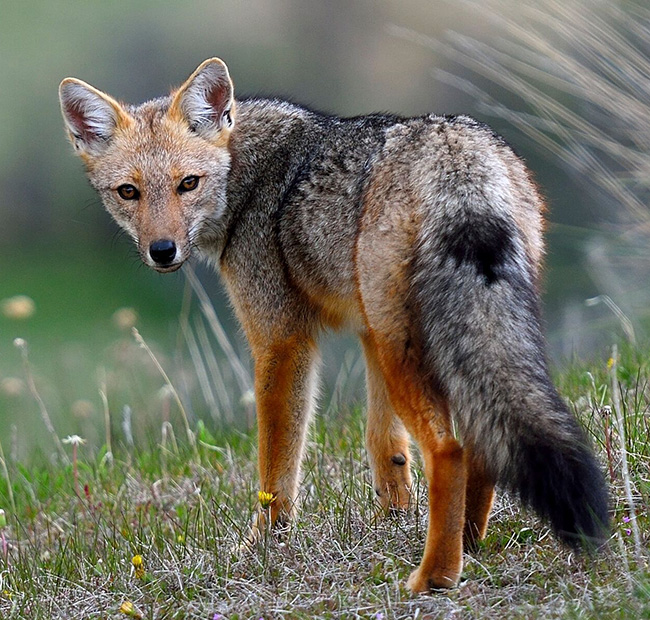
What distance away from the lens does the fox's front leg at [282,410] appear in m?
4.83

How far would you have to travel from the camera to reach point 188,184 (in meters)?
5.05

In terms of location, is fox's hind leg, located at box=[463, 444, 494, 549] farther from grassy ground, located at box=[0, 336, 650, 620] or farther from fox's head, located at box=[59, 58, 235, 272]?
fox's head, located at box=[59, 58, 235, 272]

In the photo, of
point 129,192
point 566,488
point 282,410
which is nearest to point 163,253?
point 129,192

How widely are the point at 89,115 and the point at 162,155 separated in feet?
1.79

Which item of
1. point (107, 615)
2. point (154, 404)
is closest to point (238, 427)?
point (154, 404)

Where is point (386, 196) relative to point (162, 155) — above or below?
above

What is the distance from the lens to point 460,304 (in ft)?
12.1

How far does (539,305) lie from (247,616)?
1.56 metres

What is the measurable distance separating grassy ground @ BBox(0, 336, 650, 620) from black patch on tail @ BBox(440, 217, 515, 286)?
563 millimetres

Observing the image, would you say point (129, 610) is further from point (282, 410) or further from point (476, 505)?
point (282, 410)

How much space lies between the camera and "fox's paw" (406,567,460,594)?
3.59m

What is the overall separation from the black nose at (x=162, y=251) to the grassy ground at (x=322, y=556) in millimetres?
1156

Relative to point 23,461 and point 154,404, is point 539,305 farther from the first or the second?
point 154,404

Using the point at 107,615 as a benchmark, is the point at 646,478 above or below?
above
